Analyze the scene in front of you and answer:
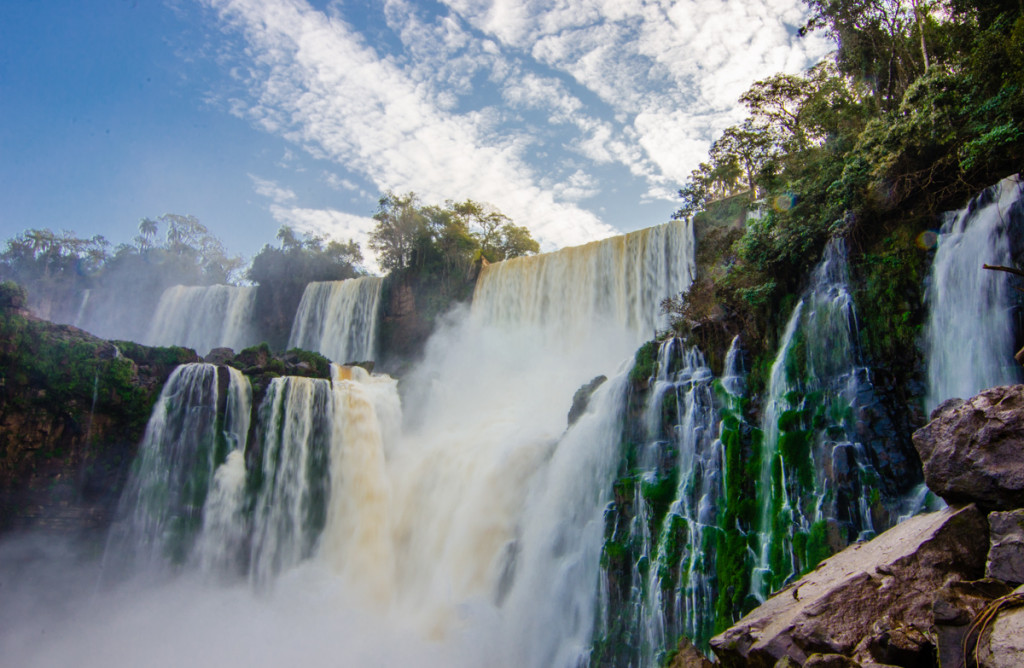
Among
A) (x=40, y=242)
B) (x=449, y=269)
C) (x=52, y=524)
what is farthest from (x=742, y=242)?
(x=40, y=242)

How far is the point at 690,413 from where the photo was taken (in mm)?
10555

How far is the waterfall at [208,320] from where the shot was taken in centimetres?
3072

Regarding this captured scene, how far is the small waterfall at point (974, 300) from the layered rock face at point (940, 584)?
3237 millimetres

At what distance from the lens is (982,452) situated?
4.32 metres

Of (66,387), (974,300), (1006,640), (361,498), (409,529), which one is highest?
(974,300)

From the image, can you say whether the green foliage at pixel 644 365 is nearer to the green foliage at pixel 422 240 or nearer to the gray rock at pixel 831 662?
the gray rock at pixel 831 662

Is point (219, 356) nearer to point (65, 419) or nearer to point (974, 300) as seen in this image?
point (65, 419)

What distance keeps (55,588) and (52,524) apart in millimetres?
1683

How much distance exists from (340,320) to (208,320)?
9552mm

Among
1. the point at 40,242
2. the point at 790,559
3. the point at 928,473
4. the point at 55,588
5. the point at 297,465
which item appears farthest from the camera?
the point at 40,242

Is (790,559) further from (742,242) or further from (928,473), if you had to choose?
(742,242)

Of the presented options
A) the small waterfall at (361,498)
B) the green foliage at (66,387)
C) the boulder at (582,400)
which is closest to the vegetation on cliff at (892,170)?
the boulder at (582,400)

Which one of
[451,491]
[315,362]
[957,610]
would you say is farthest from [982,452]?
[315,362]

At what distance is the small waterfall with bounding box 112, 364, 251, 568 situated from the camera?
48.7ft
